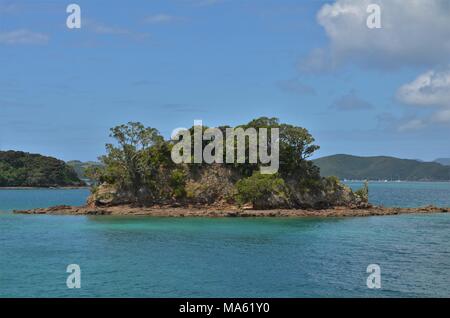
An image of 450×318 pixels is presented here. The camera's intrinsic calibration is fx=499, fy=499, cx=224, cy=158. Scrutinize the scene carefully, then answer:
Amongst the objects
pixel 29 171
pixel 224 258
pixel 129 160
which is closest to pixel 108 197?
pixel 129 160

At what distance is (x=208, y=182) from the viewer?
265ft

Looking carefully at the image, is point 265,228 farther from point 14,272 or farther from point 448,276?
point 14,272

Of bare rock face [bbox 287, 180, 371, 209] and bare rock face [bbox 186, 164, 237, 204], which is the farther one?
bare rock face [bbox 186, 164, 237, 204]

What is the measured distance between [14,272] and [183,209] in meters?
43.5

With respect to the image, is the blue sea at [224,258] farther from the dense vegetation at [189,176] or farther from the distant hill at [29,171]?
the distant hill at [29,171]

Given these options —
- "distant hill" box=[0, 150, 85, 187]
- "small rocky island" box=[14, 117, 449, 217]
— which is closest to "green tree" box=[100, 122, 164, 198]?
"small rocky island" box=[14, 117, 449, 217]

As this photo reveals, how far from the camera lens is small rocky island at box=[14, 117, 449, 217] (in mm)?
77875

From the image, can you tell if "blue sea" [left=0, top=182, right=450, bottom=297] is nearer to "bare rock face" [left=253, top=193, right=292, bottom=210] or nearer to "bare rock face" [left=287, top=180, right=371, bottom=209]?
"bare rock face" [left=253, top=193, right=292, bottom=210]

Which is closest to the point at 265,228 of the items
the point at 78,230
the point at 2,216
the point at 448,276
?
the point at 78,230

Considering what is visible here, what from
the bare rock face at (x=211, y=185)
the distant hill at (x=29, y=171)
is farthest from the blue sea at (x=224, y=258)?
the distant hill at (x=29, y=171)

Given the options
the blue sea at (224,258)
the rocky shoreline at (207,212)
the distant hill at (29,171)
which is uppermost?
the distant hill at (29,171)

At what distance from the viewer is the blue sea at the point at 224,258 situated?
29.3 meters

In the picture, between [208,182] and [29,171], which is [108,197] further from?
[29,171]

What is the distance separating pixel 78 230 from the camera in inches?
2168
